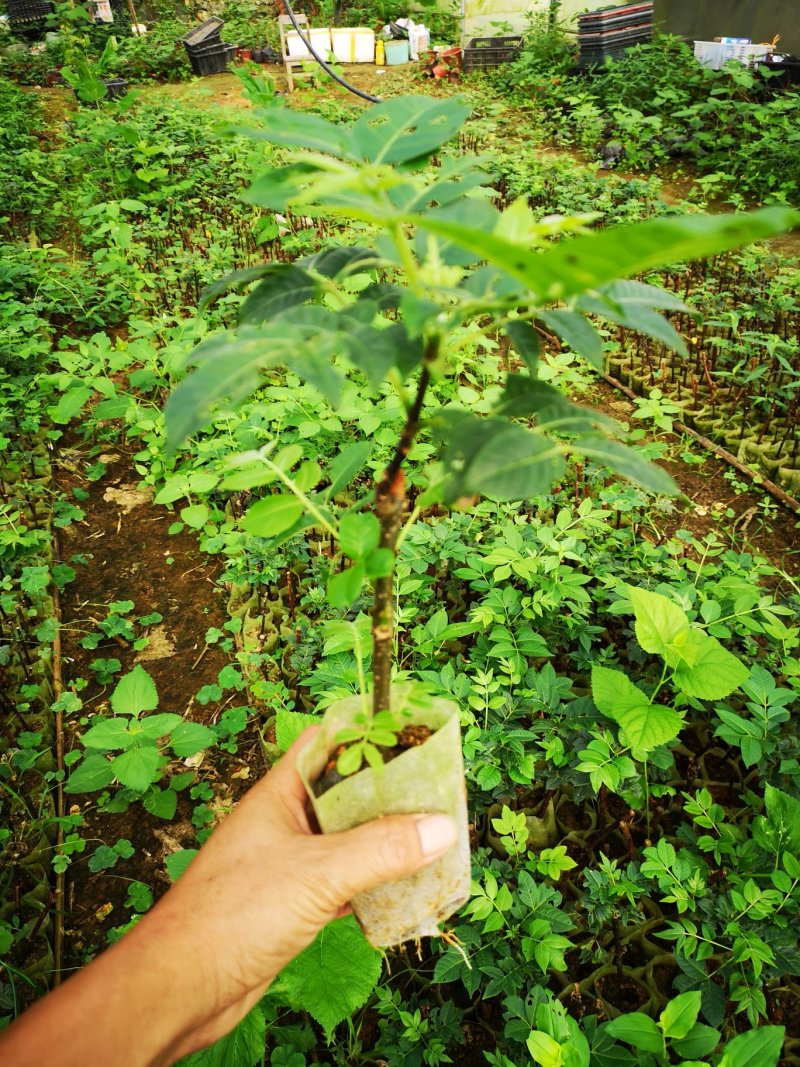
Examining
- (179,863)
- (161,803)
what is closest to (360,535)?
(179,863)

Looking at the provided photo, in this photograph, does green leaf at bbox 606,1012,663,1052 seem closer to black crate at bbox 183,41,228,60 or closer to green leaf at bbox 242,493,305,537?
green leaf at bbox 242,493,305,537

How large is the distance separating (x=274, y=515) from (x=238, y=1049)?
3.84 feet

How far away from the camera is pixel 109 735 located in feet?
6.09

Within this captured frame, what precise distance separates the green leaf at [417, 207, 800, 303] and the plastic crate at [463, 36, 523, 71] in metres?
12.8

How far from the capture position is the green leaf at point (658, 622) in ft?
5.86

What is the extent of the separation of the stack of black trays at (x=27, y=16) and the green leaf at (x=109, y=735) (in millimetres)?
18876

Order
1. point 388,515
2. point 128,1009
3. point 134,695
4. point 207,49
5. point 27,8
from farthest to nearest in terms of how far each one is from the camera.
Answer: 1. point 27,8
2. point 207,49
3. point 134,695
4. point 128,1009
5. point 388,515

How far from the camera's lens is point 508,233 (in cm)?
72

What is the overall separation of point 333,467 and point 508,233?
50 centimetres

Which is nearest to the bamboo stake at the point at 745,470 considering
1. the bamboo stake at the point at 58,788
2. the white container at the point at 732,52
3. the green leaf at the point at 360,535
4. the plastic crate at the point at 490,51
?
the green leaf at the point at 360,535

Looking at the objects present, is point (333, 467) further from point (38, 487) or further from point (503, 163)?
point (503, 163)

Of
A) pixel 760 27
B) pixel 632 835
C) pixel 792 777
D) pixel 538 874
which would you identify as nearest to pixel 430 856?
pixel 538 874

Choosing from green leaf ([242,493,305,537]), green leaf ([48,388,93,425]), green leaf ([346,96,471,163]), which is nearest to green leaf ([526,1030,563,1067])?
green leaf ([242,493,305,537])

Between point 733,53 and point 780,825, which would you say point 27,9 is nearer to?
point 733,53
